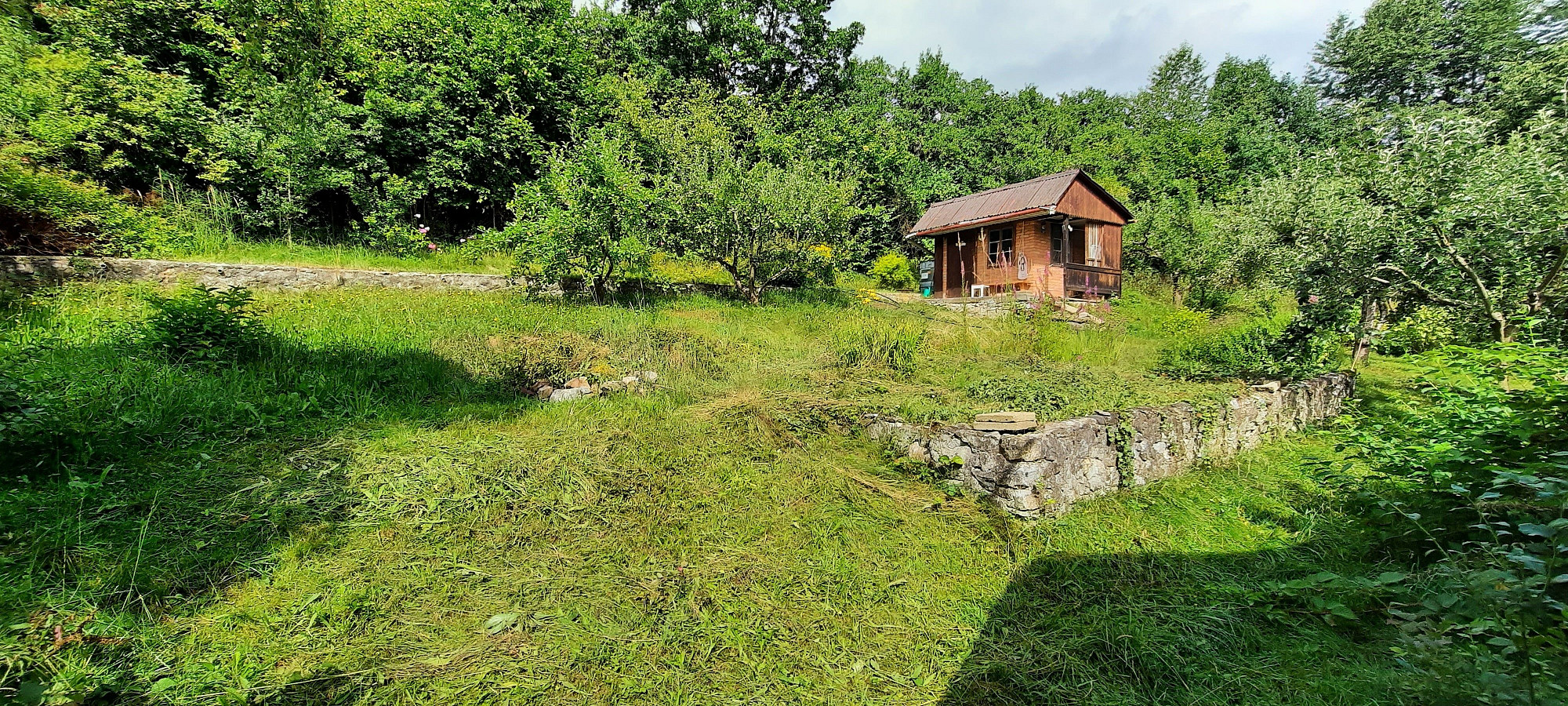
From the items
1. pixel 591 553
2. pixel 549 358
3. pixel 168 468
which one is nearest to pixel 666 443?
pixel 591 553

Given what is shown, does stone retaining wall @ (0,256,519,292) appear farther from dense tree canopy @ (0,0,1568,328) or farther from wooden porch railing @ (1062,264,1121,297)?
wooden porch railing @ (1062,264,1121,297)

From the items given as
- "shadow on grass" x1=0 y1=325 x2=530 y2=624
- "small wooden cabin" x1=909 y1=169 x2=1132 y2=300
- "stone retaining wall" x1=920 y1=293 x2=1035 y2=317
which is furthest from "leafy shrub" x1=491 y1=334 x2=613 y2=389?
"small wooden cabin" x1=909 y1=169 x2=1132 y2=300

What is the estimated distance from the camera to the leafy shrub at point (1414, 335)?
27.6 feet

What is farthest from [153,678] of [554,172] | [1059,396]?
[554,172]

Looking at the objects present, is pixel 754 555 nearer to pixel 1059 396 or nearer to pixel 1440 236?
pixel 1059 396

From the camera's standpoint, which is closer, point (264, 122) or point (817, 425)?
point (817, 425)

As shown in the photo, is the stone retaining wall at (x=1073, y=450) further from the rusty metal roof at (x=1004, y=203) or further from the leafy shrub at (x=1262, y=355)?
the rusty metal roof at (x=1004, y=203)

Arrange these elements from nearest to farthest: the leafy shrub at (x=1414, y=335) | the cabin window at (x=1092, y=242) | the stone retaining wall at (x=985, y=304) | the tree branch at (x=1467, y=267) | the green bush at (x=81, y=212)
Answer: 1. the tree branch at (x=1467, y=267)
2. the green bush at (x=81, y=212)
3. the leafy shrub at (x=1414, y=335)
4. the stone retaining wall at (x=985, y=304)
5. the cabin window at (x=1092, y=242)

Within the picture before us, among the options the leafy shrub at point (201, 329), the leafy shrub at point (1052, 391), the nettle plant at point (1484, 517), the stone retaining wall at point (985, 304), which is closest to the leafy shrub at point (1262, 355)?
the nettle plant at point (1484, 517)

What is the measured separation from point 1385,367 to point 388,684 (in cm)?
1359

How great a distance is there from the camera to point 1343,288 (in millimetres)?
6070

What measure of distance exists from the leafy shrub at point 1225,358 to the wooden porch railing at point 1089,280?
957cm

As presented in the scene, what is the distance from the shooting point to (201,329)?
5039mm

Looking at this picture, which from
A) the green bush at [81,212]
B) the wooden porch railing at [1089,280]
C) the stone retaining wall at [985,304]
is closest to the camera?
the green bush at [81,212]
